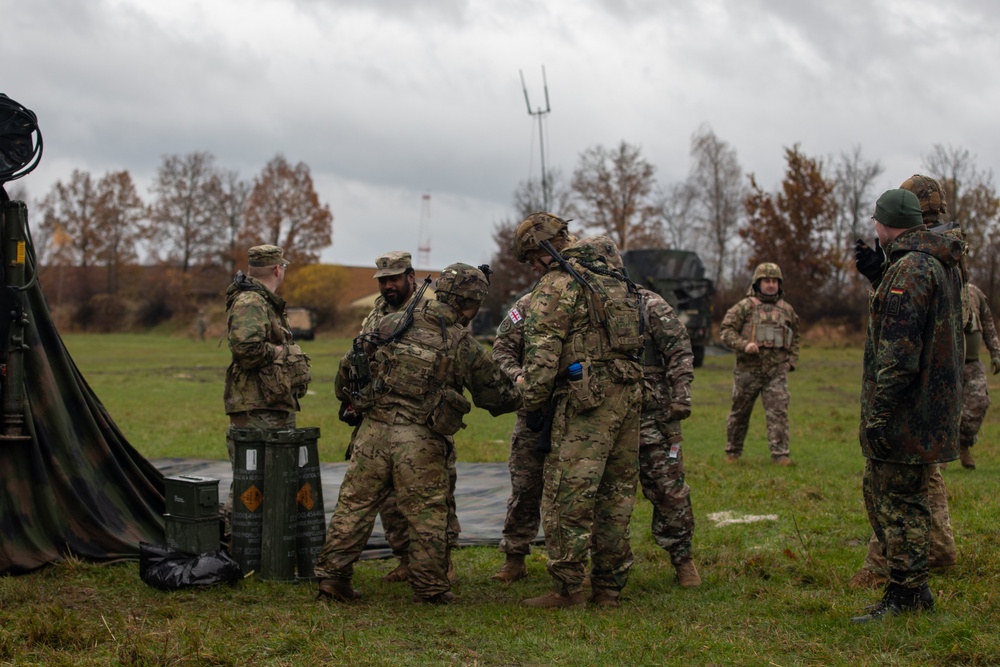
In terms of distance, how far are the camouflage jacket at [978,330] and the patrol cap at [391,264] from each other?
6250 mm

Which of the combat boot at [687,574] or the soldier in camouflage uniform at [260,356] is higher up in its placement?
the soldier in camouflage uniform at [260,356]

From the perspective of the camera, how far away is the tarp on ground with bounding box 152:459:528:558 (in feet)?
26.3

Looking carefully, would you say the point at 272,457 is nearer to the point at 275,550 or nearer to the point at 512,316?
the point at 275,550

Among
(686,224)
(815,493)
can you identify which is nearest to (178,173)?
(686,224)

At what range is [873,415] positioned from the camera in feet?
17.4

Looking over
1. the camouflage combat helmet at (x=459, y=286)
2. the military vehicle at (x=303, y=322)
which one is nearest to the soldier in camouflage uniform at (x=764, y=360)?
the camouflage combat helmet at (x=459, y=286)

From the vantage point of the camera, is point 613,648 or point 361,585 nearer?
point 613,648

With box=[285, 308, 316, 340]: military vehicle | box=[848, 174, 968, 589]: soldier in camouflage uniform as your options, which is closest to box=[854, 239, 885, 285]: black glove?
box=[848, 174, 968, 589]: soldier in camouflage uniform

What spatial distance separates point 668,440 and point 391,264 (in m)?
2.07

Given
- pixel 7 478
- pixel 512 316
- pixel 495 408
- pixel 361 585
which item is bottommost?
pixel 361 585

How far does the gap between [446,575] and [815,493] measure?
4.47m

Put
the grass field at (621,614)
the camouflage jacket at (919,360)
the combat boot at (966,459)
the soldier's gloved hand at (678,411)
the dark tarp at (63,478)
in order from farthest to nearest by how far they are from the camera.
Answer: the combat boot at (966,459) < the dark tarp at (63,478) < the soldier's gloved hand at (678,411) < the camouflage jacket at (919,360) < the grass field at (621,614)

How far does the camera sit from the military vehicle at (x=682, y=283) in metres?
27.9

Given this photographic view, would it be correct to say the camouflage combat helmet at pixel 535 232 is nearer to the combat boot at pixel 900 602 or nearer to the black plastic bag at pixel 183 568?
the black plastic bag at pixel 183 568
